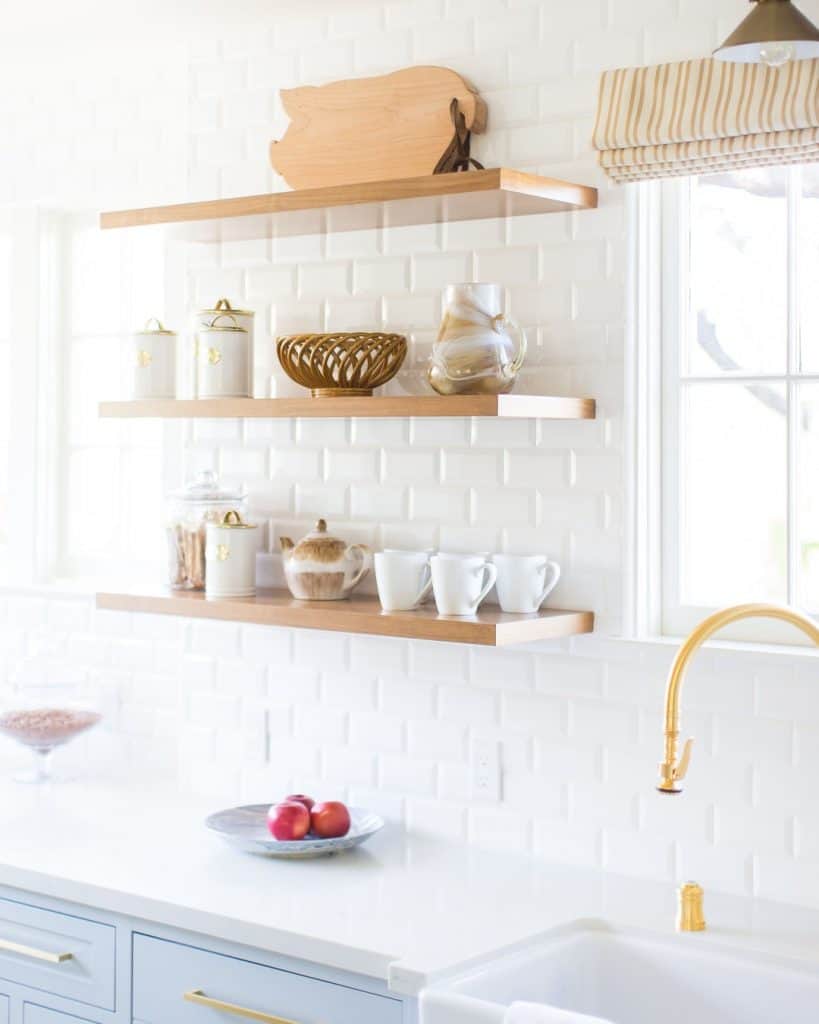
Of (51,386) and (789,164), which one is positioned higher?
(789,164)

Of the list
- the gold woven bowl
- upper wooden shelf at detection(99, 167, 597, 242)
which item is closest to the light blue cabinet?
the gold woven bowl

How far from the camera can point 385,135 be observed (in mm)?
2859

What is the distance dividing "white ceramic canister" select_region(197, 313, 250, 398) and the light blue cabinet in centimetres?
103

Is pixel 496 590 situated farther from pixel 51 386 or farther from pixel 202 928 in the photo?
pixel 51 386

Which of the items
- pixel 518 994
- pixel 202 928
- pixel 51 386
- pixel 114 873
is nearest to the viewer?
pixel 518 994

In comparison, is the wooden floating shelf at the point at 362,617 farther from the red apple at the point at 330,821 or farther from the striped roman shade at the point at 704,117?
the striped roman shade at the point at 704,117

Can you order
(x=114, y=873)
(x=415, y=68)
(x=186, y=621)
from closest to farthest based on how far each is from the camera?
(x=114, y=873)
(x=415, y=68)
(x=186, y=621)

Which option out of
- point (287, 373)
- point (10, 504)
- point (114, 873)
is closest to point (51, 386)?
point (10, 504)

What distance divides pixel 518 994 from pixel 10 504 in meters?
2.01

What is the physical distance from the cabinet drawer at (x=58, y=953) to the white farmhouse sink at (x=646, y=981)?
74cm

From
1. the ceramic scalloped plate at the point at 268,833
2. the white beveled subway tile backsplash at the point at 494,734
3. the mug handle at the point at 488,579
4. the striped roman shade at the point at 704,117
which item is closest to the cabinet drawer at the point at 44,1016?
the ceramic scalloped plate at the point at 268,833

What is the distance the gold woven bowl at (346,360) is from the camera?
2.78 meters

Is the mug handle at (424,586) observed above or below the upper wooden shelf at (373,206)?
below

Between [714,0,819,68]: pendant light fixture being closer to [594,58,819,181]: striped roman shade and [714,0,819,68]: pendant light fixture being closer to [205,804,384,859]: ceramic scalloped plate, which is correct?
[594,58,819,181]: striped roman shade
